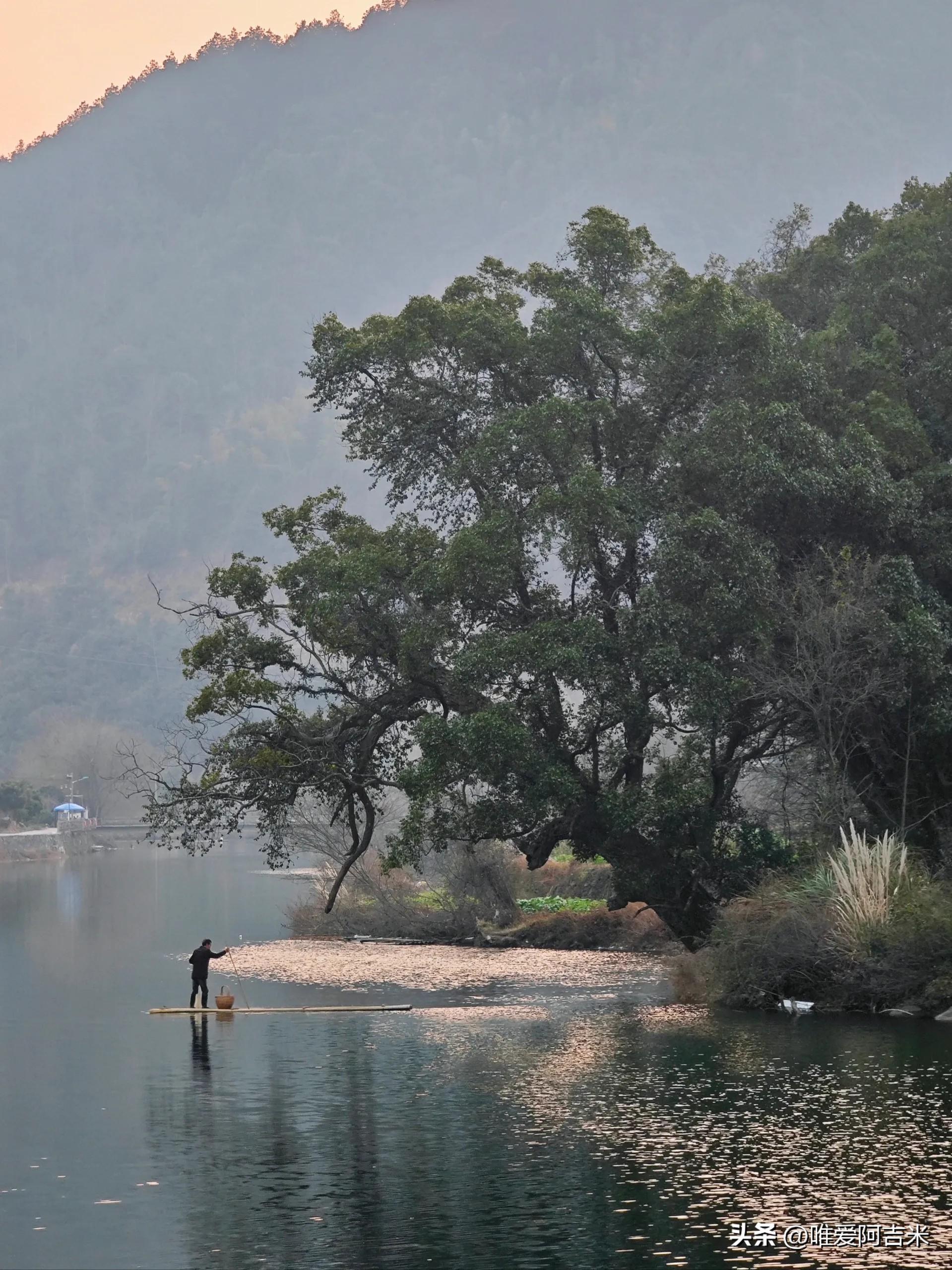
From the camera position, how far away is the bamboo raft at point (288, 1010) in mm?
34250

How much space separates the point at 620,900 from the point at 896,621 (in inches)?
375

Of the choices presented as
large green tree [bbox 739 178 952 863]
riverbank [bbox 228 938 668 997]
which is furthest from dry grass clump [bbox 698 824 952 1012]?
riverbank [bbox 228 938 668 997]

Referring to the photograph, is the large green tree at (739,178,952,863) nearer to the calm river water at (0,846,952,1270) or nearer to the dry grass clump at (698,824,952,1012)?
the dry grass clump at (698,824,952,1012)

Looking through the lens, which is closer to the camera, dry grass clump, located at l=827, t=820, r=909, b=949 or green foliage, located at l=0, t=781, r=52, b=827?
dry grass clump, located at l=827, t=820, r=909, b=949

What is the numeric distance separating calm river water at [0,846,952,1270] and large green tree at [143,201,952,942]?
4519mm

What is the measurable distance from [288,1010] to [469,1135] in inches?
579

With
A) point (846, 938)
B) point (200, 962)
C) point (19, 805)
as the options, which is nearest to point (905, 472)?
point (846, 938)

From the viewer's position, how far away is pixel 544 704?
123 ft

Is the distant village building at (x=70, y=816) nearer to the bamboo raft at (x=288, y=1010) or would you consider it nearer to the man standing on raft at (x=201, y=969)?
the bamboo raft at (x=288, y=1010)

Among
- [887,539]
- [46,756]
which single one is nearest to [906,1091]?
[887,539]

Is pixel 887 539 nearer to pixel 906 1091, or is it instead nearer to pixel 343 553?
pixel 343 553

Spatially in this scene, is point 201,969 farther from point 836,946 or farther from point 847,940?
point 847,940

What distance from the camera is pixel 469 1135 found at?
2097 centimetres

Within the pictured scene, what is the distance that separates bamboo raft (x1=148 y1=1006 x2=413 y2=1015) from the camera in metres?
34.2
